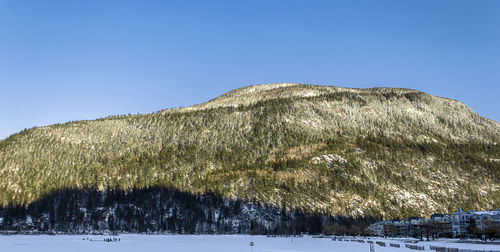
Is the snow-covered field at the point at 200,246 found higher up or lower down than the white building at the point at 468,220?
lower down

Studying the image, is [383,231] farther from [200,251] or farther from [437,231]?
[200,251]

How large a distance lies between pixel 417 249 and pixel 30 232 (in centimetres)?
16601

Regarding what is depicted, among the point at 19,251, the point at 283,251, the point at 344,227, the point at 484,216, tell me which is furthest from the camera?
the point at 344,227

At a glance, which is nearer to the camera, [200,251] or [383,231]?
[200,251]

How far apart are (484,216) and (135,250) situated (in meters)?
125

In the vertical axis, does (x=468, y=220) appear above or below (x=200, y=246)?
above

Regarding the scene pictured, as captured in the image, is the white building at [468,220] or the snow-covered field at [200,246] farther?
the white building at [468,220]

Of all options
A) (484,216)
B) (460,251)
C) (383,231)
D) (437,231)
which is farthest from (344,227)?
(460,251)

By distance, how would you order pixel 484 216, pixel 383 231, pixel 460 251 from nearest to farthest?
pixel 460 251, pixel 484 216, pixel 383 231

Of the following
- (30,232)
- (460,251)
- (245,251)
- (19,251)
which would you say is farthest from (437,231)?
(30,232)

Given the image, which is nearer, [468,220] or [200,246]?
[200,246]

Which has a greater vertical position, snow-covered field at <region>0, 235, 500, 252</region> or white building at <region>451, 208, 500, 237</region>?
white building at <region>451, 208, 500, 237</region>

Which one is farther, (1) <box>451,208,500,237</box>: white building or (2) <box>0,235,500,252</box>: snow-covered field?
(1) <box>451,208,500,237</box>: white building

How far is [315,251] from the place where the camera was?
324 feet
